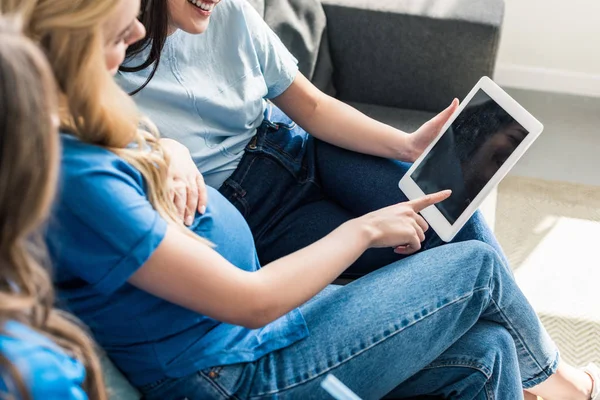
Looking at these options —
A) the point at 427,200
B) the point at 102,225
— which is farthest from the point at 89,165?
the point at 427,200

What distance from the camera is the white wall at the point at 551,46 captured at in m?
2.37

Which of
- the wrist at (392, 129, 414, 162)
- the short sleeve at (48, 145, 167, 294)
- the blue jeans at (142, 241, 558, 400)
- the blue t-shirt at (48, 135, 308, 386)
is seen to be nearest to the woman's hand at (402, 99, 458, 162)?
the wrist at (392, 129, 414, 162)

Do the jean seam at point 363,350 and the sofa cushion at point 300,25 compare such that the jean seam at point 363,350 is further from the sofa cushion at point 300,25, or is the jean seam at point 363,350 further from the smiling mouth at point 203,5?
the sofa cushion at point 300,25

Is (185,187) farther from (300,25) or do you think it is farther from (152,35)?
(300,25)

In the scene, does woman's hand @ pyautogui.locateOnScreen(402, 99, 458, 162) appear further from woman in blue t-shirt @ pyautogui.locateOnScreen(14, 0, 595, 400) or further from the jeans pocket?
the jeans pocket

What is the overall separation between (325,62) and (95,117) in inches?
41.5

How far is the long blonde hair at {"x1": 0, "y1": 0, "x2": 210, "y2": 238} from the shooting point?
764mm

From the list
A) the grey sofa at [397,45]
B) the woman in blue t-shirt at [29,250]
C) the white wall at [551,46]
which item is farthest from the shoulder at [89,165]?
the white wall at [551,46]

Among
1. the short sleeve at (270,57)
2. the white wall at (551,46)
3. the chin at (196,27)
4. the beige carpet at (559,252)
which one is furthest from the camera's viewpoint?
the white wall at (551,46)

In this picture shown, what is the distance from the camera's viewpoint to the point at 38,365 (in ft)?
2.30

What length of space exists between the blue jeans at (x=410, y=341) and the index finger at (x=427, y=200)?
3.5 inches

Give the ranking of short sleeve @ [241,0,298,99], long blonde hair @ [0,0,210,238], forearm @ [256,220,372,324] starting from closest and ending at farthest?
long blonde hair @ [0,0,210,238], forearm @ [256,220,372,324], short sleeve @ [241,0,298,99]

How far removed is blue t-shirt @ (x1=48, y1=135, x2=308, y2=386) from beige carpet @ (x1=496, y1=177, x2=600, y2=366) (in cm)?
84

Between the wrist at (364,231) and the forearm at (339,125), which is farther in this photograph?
the forearm at (339,125)
